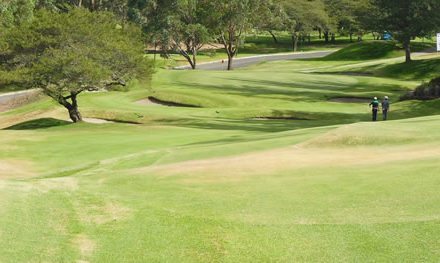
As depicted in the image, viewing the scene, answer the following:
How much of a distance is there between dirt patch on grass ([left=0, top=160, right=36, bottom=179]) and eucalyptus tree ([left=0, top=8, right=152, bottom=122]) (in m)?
14.4

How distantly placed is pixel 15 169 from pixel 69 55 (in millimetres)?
16674

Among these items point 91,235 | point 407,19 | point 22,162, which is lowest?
point 22,162

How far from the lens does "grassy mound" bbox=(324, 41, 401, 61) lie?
102 m

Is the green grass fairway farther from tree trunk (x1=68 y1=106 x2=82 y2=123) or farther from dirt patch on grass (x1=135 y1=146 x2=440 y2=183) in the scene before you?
tree trunk (x1=68 y1=106 x2=82 y2=123)

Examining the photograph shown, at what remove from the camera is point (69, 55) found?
40.8m

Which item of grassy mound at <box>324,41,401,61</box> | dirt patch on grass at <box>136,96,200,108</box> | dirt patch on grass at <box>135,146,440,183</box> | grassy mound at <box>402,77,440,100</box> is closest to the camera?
dirt patch on grass at <box>135,146,440,183</box>

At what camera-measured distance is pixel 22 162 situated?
90.3 feet

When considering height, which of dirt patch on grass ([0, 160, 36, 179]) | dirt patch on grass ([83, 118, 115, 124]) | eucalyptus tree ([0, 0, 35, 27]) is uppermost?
eucalyptus tree ([0, 0, 35, 27])

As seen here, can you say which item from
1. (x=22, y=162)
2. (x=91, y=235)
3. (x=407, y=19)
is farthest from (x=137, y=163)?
(x=407, y=19)

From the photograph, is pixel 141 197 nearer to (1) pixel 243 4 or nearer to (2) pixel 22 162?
(2) pixel 22 162

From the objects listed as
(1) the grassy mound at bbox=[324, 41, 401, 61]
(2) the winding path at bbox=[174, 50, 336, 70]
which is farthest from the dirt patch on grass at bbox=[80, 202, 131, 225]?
(1) the grassy mound at bbox=[324, 41, 401, 61]

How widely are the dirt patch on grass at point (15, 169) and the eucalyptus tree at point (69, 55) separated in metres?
14.4

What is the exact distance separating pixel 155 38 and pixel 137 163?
60.4m

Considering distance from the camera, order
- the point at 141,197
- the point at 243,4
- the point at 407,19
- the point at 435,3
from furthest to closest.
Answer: the point at 243,4 → the point at 407,19 → the point at 435,3 → the point at 141,197
